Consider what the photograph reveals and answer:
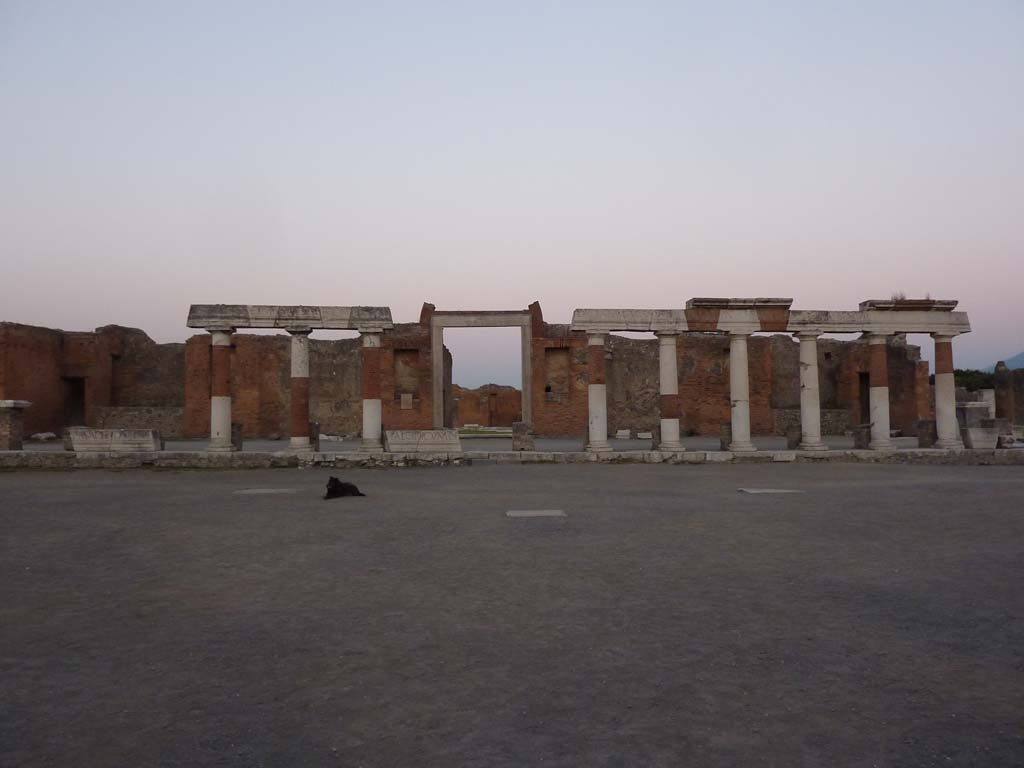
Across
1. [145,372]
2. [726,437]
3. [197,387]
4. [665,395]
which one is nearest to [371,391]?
[665,395]

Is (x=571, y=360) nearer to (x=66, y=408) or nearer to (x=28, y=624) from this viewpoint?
(x=66, y=408)

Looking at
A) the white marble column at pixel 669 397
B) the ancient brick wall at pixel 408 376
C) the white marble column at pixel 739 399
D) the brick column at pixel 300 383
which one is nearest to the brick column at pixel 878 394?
the white marble column at pixel 739 399

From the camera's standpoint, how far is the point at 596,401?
57.8 feet

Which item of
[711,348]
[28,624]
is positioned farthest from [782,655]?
[711,348]

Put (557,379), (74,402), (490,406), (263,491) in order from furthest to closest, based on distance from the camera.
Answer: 1. (490,406)
2. (74,402)
3. (557,379)
4. (263,491)

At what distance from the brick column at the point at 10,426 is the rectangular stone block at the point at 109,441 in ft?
6.25

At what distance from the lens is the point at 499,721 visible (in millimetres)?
2975

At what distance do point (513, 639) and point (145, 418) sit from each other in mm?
28693

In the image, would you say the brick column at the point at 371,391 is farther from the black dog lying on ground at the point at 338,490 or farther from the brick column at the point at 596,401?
the black dog lying on ground at the point at 338,490

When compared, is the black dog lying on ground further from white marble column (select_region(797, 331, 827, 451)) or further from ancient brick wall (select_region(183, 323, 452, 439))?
ancient brick wall (select_region(183, 323, 452, 439))

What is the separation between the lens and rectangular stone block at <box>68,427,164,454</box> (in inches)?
642

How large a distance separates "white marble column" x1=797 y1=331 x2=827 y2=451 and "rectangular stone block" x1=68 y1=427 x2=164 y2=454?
16671 millimetres

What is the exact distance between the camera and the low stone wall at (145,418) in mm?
27812

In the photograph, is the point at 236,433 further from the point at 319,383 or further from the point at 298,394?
the point at 319,383
